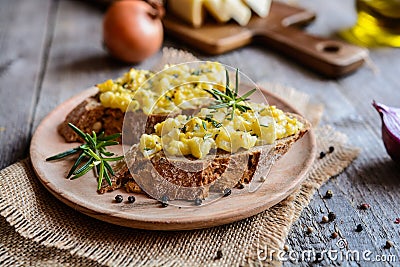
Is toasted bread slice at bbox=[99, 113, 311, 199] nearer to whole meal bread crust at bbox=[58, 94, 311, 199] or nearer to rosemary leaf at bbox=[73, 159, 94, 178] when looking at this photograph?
whole meal bread crust at bbox=[58, 94, 311, 199]

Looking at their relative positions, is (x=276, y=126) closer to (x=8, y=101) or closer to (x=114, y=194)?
(x=114, y=194)

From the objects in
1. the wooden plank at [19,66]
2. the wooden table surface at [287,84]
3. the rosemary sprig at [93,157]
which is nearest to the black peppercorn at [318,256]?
the wooden table surface at [287,84]

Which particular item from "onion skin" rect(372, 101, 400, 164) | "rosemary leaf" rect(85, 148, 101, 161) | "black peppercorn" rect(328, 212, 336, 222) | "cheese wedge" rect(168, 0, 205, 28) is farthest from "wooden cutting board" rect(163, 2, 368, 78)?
"rosemary leaf" rect(85, 148, 101, 161)

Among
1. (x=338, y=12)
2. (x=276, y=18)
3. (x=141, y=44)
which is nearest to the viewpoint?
(x=141, y=44)

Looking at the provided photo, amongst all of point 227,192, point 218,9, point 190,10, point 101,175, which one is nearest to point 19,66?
point 190,10

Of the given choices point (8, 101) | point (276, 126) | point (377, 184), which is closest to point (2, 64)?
point (8, 101)
